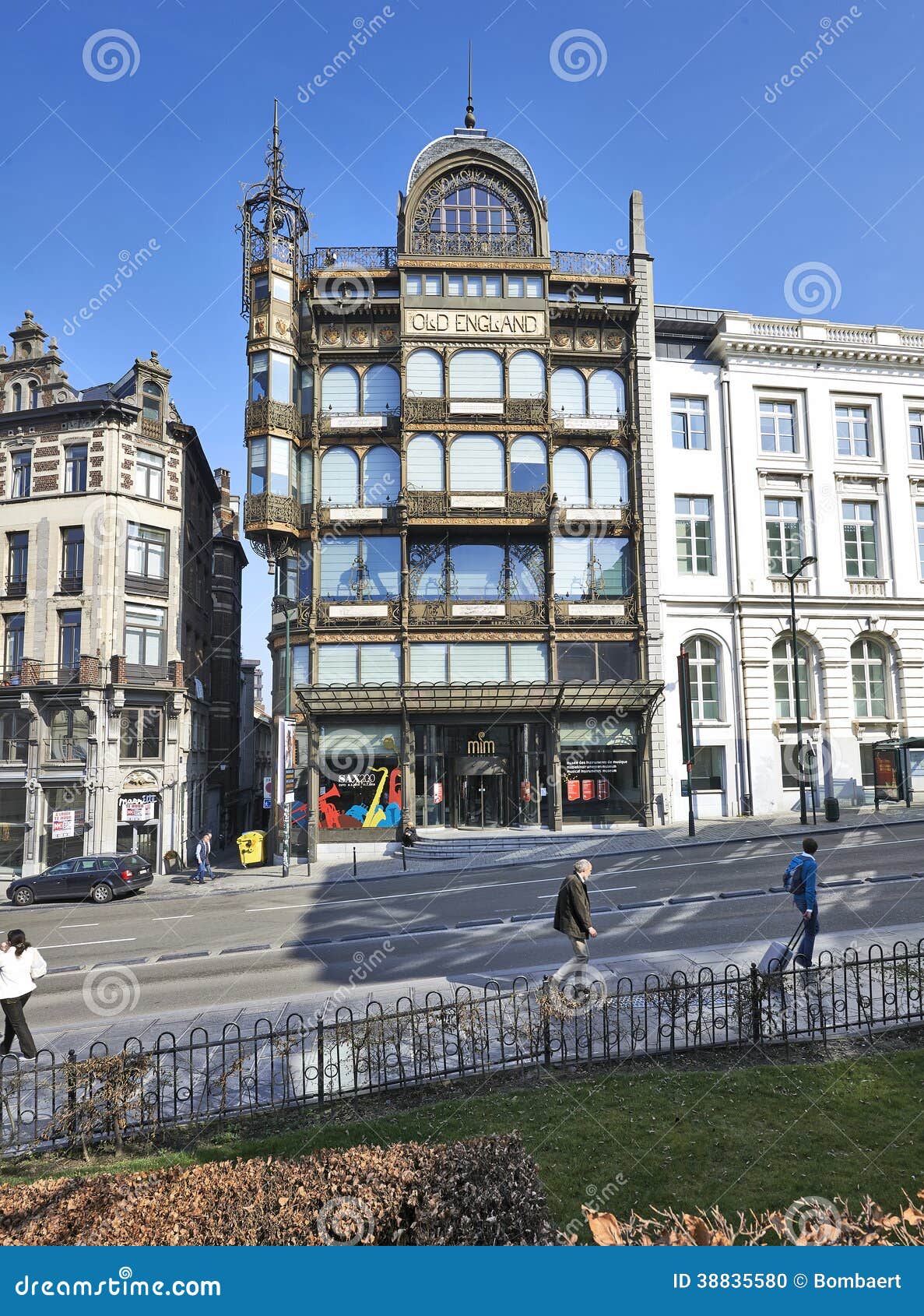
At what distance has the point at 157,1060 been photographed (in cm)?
758

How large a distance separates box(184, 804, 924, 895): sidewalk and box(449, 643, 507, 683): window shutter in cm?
633

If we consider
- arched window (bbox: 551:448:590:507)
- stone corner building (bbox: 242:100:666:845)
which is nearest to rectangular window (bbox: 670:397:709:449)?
stone corner building (bbox: 242:100:666:845)

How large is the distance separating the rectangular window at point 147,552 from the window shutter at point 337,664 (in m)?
8.83

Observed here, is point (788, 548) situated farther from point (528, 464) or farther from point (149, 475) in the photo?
point (149, 475)

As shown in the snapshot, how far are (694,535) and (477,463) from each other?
397 inches

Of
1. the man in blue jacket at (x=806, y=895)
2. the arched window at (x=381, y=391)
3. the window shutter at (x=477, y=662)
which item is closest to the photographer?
the man in blue jacket at (x=806, y=895)

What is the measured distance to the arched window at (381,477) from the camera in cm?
3238

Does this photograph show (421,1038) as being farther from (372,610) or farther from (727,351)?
(727,351)

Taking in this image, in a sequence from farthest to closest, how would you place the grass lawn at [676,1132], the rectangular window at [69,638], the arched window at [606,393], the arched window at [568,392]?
the arched window at [606,393] < the arched window at [568,392] < the rectangular window at [69,638] < the grass lawn at [676,1132]

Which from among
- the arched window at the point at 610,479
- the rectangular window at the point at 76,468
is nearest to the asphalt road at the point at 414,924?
the arched window at the point at 610,479

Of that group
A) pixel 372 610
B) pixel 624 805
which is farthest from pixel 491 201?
pixel 624 805

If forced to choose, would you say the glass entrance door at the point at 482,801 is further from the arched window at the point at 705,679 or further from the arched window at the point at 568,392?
the arched window at the point at 568,392

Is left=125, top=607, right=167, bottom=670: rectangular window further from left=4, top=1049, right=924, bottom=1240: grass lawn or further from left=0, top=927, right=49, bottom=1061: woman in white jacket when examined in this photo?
left=4, top=1049, right=924, bottom=1240: grass lawn

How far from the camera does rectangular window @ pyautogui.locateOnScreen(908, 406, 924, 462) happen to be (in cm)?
3572
